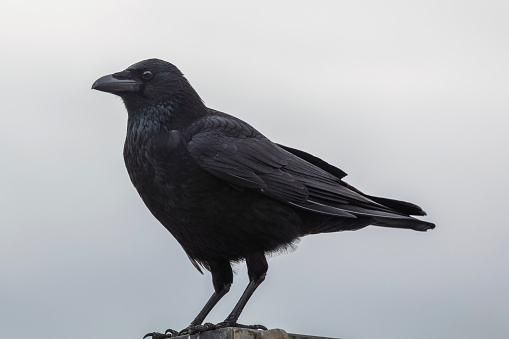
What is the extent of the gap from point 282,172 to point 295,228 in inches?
20.1

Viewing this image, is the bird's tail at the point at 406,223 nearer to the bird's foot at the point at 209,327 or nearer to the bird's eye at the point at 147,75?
the bird's foot at the point at 209,327

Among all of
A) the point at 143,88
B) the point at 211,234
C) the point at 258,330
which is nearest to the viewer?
the point at 258,330

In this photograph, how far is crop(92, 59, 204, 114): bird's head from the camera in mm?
6875

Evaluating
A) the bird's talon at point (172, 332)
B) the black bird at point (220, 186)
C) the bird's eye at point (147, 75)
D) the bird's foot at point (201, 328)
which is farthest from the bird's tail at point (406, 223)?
the bird's eye at point (147, 75)

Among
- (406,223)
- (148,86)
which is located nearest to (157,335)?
(148,86)

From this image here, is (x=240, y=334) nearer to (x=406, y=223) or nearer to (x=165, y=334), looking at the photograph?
(x=165, y=334)

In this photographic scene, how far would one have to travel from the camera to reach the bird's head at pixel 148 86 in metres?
6.88

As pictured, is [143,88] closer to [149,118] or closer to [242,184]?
[149,118]

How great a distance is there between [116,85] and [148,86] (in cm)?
28

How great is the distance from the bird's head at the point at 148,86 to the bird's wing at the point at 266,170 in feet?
1.10

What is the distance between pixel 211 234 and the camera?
21.1 ft

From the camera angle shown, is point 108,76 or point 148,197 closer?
point 148,197

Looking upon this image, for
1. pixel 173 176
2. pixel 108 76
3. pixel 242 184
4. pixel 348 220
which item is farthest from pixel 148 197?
pixel 348 220

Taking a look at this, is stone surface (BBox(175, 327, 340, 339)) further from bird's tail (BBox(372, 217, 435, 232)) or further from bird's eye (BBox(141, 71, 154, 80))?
bird's eye (BBox(141, 71, 154, 80))
